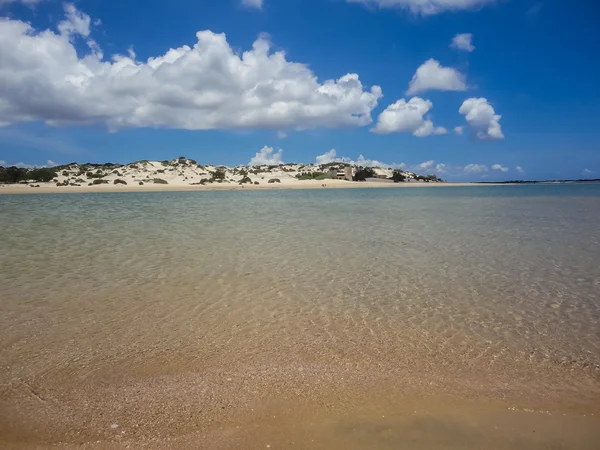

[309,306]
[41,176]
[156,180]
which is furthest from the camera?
[156,180]

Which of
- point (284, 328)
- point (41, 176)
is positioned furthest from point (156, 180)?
point (284, 328)

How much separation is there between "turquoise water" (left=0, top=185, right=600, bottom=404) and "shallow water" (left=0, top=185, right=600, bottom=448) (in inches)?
1.3

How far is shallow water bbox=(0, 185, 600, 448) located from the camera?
4.04 metres

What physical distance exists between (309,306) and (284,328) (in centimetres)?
104

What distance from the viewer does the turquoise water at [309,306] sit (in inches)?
189

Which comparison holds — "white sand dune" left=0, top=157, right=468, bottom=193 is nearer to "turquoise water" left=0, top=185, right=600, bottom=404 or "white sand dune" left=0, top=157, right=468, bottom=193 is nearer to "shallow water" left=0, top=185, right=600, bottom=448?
"turquoise water" left=0, top=185, right=600, bottom=404

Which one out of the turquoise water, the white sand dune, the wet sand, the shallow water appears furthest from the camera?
the white sand dune

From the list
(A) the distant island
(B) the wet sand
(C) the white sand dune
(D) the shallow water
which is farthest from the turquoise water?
(A) the distant island

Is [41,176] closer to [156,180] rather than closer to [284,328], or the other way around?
[156,180]

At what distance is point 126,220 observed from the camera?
19.4m

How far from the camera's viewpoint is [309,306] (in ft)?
22.1

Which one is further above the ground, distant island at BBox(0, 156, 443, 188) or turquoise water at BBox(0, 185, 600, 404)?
distant island at BBox(0, 156, 443, 188)

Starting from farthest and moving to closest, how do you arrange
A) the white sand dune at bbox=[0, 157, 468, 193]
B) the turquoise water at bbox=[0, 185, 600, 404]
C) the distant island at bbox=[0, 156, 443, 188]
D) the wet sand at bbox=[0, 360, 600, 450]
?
the distant island at bbox=[0, 156, 443, 188], the white sand dune at bbox=[0, 157, 468, 193], the turquoise water at bbox=[0, 185, 600, 404], the wet sand at bbox=[0, 360, 600, 450]

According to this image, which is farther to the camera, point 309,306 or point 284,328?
point 309,306
